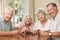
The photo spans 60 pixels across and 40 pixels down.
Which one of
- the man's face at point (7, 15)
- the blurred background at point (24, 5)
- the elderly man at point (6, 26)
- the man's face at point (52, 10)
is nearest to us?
the elderly man at point (6, 26)

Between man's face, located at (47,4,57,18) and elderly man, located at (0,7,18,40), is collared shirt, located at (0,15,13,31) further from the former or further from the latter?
man's face, located at (47,4,57,18)

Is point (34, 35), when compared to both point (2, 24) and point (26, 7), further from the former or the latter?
point (26, 7)

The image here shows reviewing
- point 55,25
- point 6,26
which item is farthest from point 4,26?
point 55,25

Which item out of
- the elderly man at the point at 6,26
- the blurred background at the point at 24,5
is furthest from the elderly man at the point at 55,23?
the blurred background at the point at 24,5

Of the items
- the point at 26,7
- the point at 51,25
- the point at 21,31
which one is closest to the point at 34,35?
the point at 21,31

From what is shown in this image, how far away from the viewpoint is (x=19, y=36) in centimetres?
162

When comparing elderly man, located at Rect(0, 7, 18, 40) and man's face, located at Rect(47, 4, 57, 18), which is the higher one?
man's face, located at Rect(47, 4, 57, 18)

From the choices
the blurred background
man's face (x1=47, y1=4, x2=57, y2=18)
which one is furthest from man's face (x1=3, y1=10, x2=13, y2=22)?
the blurred background

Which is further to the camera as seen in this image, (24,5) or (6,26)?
(24,5)

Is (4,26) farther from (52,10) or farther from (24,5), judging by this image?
(24,5)

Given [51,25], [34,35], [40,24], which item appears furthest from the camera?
[40,24]

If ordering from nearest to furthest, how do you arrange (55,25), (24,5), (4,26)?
(4,26), (55,25), (24,5)

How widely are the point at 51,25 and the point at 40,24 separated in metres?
0.32

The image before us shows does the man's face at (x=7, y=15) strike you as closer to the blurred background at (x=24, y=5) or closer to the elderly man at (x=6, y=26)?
the elderly man at (x=6, y=26)
